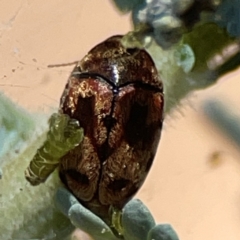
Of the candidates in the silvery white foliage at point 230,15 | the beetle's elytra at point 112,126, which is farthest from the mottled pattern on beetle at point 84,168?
the silvery white foliage at point 230,15

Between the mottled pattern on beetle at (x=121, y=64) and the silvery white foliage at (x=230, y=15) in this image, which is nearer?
the silvery white foliage at (x=230, y=15)

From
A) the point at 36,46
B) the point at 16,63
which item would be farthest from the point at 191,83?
the point at 36,46

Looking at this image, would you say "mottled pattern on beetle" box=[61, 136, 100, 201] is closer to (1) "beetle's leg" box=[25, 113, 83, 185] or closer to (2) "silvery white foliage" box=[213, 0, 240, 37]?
(1) "beetle's leg" box=[25, 113, 83, 185]

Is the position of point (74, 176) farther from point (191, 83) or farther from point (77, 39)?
point (77, 39)

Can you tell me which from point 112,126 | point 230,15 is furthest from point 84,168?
point 230,15

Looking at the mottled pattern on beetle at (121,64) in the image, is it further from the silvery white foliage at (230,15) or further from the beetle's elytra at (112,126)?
the silvery white foliage at (230,15)

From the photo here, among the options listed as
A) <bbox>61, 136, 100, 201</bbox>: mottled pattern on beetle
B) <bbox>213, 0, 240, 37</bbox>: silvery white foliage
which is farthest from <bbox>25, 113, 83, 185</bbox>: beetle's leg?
<bbox>213, 0, 240, 37</bbox>: silvery white foliage
